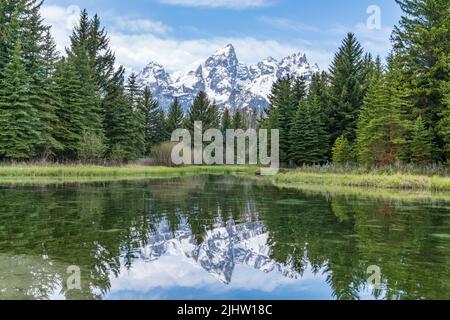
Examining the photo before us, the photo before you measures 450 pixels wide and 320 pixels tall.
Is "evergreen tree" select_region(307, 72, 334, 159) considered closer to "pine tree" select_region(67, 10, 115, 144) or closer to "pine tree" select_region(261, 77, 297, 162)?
"pine tree" select_region(261, 77, 297, 162)

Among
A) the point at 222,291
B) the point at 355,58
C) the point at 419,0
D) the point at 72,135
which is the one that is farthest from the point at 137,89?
the point at 222,291

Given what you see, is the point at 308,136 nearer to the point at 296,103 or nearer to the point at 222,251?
the point at 296,103

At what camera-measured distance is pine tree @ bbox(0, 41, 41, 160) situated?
32.2m

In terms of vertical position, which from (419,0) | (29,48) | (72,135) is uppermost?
(419,0)

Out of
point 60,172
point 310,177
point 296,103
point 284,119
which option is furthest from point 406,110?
point 60,172

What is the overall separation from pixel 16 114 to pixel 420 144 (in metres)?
30.3

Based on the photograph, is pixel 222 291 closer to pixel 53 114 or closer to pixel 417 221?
pixel 417 221

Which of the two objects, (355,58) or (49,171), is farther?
(355,58)

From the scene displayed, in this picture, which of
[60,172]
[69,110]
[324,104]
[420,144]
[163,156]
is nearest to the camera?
[420,144]

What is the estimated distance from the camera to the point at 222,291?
235 inches

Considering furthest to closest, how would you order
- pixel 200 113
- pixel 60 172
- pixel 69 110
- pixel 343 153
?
pixel 200 113
pixel 69 110
pixel 343 153
pixel 60 172

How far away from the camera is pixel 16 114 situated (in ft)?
107

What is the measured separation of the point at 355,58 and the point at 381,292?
40204mm

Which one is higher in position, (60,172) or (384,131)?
(384,131)
